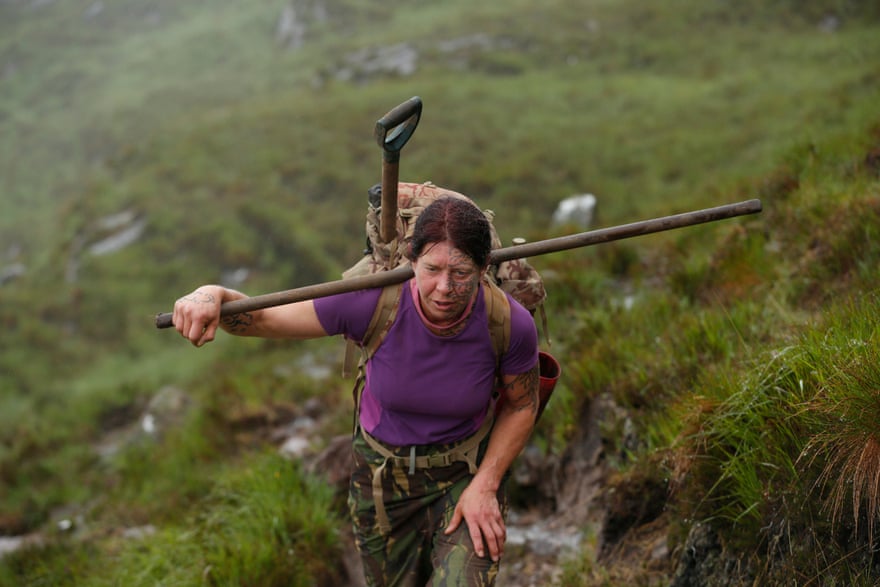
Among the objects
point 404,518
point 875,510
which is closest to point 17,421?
point 404,518

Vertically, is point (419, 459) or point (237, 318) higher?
point (237, 318)

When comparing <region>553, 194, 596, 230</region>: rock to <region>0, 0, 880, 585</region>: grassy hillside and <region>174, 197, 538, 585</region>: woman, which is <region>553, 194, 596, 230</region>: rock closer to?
<region>0, 0, 880, 585</region>: grassy hillside

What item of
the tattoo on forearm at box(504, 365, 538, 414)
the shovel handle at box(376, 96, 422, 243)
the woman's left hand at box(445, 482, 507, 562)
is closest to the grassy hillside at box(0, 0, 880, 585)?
the tattoo on forearm at box(504, 365, 538, 414)

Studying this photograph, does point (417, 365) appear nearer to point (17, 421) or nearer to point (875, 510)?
point (875, 510)

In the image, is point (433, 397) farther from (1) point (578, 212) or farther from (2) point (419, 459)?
(1) point (578, 212)

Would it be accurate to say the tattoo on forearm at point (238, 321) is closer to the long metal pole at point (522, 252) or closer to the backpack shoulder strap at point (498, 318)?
the long metal pole at point (522, 252)

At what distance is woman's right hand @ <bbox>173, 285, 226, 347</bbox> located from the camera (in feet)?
9.53

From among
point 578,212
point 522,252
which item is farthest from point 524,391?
point 578,212

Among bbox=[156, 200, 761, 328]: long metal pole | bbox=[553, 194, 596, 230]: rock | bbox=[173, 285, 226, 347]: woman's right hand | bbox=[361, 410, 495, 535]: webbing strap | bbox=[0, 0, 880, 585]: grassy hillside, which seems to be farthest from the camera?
bbox=[553, 194, 596, 230]: rock

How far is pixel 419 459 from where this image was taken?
3314mm

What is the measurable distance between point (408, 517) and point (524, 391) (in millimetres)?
775

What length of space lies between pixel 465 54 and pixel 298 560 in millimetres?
23353

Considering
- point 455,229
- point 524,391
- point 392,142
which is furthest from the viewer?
point 524,391

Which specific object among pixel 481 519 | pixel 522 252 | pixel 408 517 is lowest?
pixel 408 517
